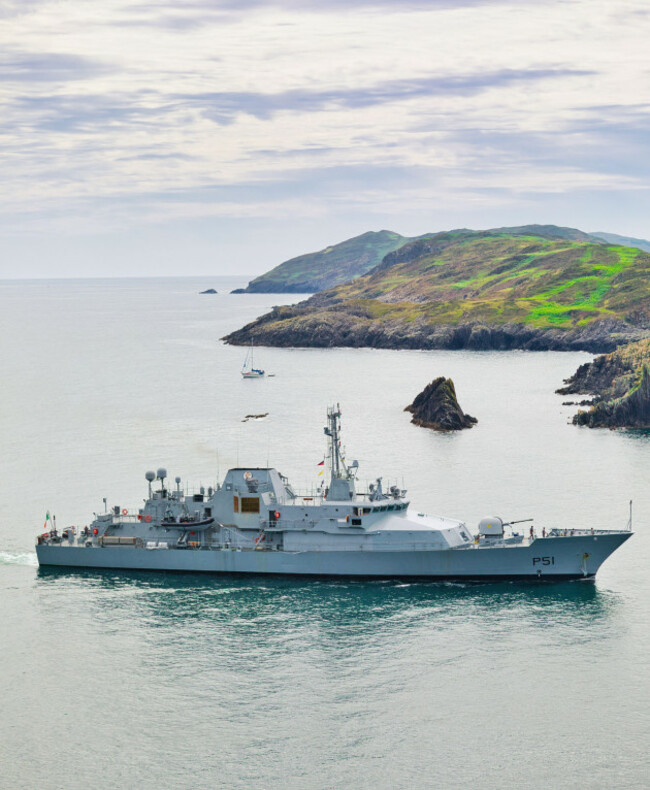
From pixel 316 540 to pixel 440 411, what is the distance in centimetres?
5491

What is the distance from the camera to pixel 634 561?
197 ft

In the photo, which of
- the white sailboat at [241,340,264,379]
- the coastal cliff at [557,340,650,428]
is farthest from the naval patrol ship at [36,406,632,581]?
the white sailboat at [241,340,264,379]

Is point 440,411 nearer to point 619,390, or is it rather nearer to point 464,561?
point 619,390

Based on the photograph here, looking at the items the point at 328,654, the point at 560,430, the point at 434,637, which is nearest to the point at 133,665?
the point at 328,654

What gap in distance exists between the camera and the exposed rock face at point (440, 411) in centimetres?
10919

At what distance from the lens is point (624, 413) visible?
4397 inches

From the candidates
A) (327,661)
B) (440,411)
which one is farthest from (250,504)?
(440,411)

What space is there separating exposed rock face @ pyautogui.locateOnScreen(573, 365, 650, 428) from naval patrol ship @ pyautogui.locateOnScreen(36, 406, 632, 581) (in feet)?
183

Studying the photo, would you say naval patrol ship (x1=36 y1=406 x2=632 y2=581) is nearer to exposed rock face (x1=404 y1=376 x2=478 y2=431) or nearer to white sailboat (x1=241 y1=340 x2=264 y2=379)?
exposed rock face (x1=404 y1=376 x2=478 y2=431)

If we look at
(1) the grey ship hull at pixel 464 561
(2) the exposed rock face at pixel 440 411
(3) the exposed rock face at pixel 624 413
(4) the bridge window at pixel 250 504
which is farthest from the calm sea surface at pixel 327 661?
(3) the exposed rock face at pixel 624 413

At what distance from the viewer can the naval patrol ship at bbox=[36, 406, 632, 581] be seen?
5616cm

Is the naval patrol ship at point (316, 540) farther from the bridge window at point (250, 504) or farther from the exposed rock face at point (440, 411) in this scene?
the exposed rock face at point (440, 411)

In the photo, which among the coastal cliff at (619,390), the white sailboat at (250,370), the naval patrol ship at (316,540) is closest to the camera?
the naval patrol ship at (316,540)

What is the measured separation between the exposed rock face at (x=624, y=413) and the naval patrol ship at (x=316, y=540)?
55.7 m
